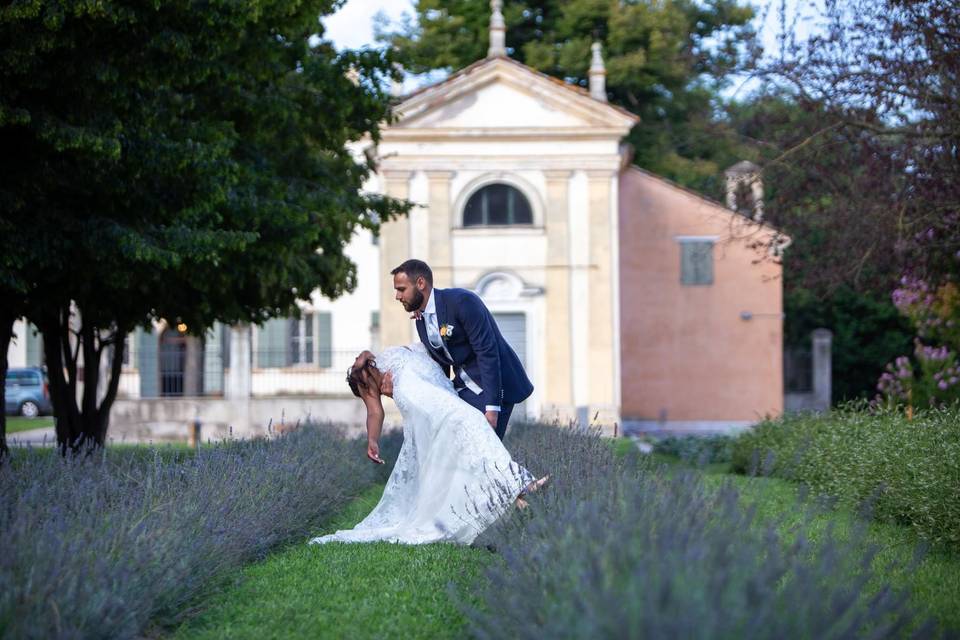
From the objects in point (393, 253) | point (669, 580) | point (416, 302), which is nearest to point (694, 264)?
point (393, 253)

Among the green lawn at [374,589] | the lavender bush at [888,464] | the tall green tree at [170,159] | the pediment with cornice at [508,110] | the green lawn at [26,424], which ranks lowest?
the green lawn at [26,424]

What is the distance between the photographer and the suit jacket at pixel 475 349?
8875mm

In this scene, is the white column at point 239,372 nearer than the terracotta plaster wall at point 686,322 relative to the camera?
Yes

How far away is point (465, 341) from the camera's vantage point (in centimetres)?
909

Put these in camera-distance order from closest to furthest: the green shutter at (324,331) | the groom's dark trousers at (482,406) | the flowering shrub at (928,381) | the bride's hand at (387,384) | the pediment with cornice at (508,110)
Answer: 1. the groom's dark trousers at (482,406)
2. the bride's hand at (387,384)
3. the flowering shrub at (928,381)
4. the pediment with cornice at (508,110)
5. the green shutter at (324,331)

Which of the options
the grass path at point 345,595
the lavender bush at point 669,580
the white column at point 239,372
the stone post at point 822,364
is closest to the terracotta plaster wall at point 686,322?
the stone post at point 822,364

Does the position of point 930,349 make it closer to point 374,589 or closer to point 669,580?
point 374,589

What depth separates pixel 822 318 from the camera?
44.6 meters

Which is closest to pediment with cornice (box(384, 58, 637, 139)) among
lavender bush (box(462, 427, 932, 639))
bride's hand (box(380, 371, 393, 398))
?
bride's hand (box(380, 371, 393, 398))

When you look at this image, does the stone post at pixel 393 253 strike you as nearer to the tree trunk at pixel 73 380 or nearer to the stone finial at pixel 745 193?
the tree trunk at pixel 73 380

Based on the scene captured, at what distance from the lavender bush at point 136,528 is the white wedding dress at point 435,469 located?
746mm

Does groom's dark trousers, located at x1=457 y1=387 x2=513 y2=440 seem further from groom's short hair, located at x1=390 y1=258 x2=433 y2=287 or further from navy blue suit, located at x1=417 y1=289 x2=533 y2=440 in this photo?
groom's short hair, located at x1=390 y1=258 x2=433 y2=287

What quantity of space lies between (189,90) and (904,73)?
27.1 ft

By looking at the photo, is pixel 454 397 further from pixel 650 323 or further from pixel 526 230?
pixel 650 323
